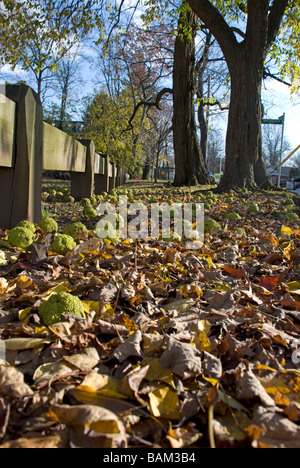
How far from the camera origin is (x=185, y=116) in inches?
462

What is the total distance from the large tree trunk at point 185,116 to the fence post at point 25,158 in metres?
8.70

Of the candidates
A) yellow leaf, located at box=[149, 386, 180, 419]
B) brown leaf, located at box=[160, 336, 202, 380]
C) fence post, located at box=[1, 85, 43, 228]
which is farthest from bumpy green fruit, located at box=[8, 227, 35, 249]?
yellow leaf, located at box=[149, 386, 180, 419]

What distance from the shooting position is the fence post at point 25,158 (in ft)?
9.89

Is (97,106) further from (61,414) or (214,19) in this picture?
(61,414)

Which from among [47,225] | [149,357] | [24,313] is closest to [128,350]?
[149,357]

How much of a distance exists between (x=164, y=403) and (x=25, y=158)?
8.67 ft

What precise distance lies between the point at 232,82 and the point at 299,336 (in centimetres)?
839

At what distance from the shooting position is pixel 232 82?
28.5 feet

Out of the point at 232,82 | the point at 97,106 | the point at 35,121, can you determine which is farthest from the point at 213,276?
the point at 97,106

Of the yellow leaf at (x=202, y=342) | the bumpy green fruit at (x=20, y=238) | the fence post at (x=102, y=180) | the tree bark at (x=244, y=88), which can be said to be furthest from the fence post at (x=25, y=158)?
the fence post at (x=102, y=180)

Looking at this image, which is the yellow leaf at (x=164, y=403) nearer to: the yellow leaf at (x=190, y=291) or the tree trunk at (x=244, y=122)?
the yellow leaf at (x=190, y=291)

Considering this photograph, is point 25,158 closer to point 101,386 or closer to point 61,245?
point 61,245

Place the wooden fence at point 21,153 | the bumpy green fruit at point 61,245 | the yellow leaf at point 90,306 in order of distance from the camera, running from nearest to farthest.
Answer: the yellow leaf at point 90,306 → the bumpy green fruit at point 61,245 → the wooden fence at point 21,153

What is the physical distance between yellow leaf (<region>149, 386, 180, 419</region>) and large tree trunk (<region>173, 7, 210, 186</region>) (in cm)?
1074
